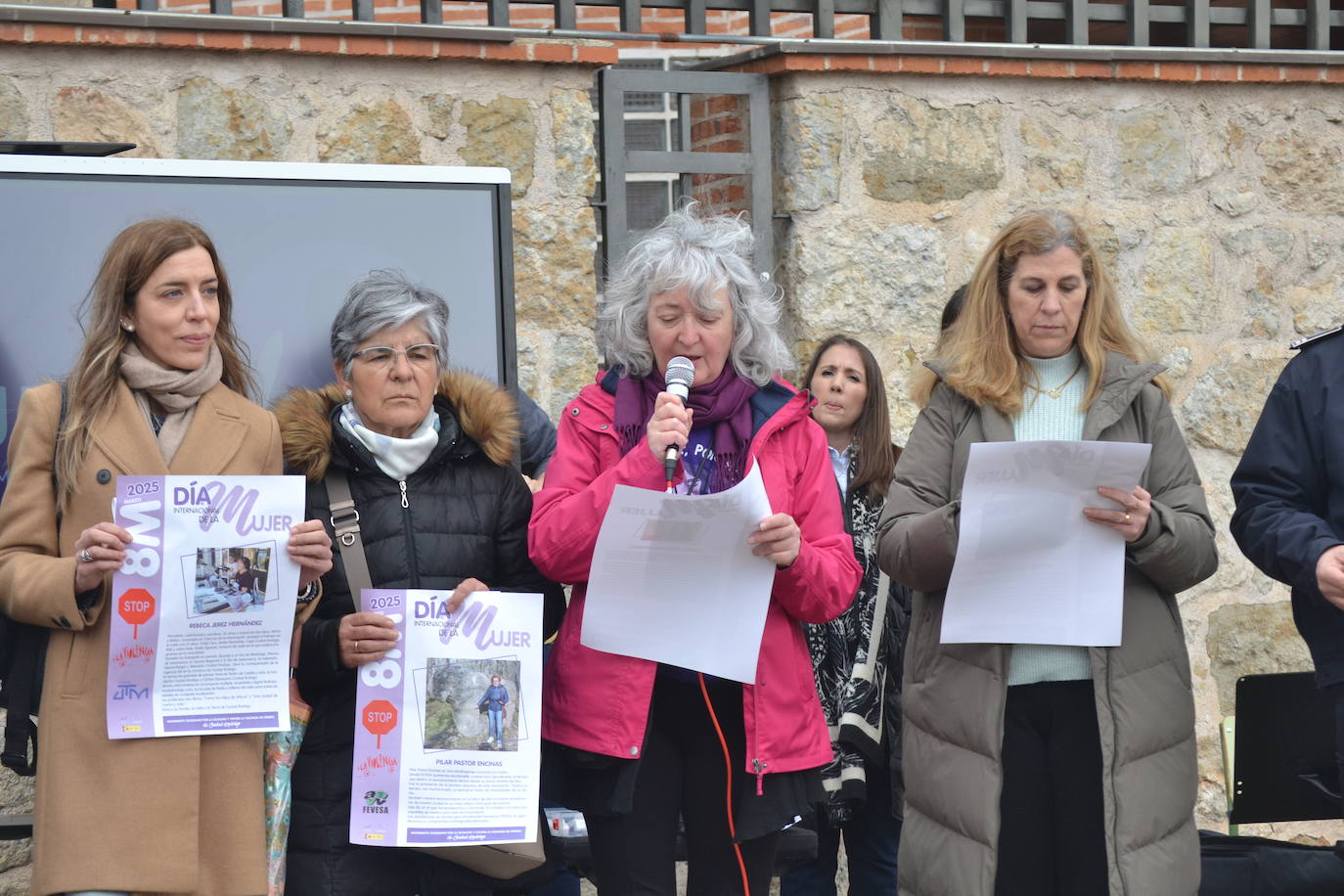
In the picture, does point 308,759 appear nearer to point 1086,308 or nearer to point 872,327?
point 1086,308

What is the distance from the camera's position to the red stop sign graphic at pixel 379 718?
2.80 meters

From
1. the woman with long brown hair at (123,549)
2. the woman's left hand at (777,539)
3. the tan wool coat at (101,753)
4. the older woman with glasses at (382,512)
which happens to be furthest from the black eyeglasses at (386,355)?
the woman's left hand at (777,539)

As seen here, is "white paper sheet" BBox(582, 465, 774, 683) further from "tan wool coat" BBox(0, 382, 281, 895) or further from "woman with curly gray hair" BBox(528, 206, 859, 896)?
"tan wool coat" BBox(0, 382, 281, 895)

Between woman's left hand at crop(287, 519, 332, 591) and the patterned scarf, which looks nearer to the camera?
woman's left hand at crop(287, 519, 332, 591)

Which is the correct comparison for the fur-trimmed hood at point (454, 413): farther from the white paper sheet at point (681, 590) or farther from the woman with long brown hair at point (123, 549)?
the white paper sheet at point (681, 590)

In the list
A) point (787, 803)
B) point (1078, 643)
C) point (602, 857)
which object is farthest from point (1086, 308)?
point (602, 857)

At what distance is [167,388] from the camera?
9.21 feet

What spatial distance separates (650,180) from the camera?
Result: 495cm

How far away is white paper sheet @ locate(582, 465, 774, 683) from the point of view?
2.79 meters

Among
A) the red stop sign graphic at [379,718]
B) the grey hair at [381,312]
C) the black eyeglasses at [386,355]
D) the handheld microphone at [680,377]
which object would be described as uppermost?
the grey hair at [381,312]

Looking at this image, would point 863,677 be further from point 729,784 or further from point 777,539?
point 777,539

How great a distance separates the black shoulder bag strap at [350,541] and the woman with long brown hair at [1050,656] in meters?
1.01

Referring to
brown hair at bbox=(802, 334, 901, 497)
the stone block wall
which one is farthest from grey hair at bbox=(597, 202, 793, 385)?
the stone block wall

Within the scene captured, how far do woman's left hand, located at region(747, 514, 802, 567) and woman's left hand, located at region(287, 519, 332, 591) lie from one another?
2.46 feet
